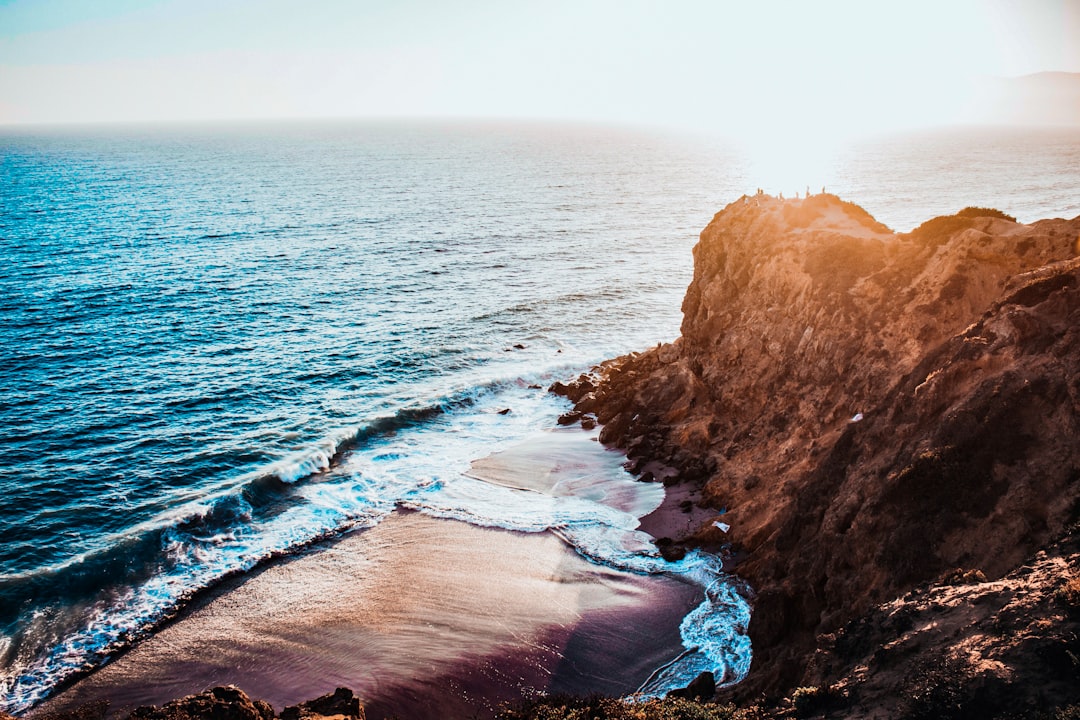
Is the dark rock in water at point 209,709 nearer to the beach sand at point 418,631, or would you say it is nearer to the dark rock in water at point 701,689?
the beach sand at point 418,631

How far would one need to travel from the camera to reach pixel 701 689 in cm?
2117

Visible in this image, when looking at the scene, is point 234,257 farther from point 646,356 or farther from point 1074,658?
point 1074,658

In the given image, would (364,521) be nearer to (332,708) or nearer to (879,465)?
(332,708)

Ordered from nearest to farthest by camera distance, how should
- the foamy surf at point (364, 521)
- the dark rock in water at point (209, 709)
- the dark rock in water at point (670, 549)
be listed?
the dark rock in water at point (209, 709), the foamy surf at point (364, 521), the dark rock in water at point (670, 549)

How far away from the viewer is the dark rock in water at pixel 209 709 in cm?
1714

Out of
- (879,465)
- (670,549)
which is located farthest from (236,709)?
(879,465)

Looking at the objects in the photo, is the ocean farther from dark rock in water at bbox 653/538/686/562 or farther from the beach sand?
the beach sand

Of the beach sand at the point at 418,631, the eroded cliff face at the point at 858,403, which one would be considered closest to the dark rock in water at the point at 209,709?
the beach sand at the point at 418,631

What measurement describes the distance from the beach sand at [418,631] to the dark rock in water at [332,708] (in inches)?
92.0

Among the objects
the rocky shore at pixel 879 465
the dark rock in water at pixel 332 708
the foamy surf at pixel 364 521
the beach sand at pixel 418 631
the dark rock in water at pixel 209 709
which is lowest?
the beach sand at pixel 418 631

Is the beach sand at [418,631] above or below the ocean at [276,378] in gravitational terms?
below

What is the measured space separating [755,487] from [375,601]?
17.6 metres

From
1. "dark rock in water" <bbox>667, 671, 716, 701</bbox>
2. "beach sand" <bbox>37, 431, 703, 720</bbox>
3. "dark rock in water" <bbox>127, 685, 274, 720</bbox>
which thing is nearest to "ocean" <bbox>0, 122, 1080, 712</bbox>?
Result: "dark rock in water" <bbox>667, 671, 716, 701</bbox>

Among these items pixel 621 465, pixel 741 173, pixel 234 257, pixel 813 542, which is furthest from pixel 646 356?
pixel 741 173
